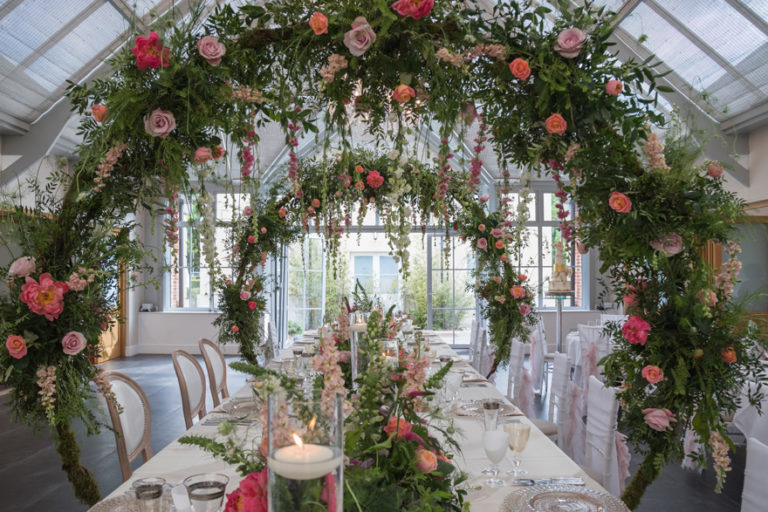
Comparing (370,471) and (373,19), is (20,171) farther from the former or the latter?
(370,471)

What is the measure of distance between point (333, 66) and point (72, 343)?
1.33 m

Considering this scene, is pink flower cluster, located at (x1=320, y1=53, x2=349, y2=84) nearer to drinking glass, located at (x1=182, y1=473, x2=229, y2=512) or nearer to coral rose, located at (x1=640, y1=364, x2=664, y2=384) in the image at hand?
drinking glass, located at (x1=182, y1=473, x2=229, y2=512)

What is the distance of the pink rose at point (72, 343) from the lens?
2.11 m

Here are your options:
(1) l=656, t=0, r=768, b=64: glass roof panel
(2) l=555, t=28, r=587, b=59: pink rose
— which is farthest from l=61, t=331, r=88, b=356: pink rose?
(1) l=656, t=0, r=768, b=64: glass roof panel

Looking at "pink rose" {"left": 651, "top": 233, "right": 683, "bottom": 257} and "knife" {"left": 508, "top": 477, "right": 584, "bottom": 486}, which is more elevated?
"pink rose" {"left": 651, "top": 233, "right": 683, "bottom": 257}

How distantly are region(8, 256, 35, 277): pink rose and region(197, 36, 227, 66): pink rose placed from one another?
95cm

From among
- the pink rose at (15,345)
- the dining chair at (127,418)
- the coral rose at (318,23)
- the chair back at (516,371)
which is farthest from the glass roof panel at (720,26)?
the pink rose at (15,345)

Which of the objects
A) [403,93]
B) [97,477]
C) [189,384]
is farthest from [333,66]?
[97,477]

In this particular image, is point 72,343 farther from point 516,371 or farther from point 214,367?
point 516,371

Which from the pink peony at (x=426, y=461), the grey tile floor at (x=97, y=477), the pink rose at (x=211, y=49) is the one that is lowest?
the grey tile floor at (x=97, y=477)

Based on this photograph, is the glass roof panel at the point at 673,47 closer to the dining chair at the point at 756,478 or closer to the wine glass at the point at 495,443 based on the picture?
the dining chair at the point at 756,478

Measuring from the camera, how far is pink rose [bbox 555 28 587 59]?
75.7 inches

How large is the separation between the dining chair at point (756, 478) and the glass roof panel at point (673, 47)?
181 inches

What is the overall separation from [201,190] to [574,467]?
1.62 m
